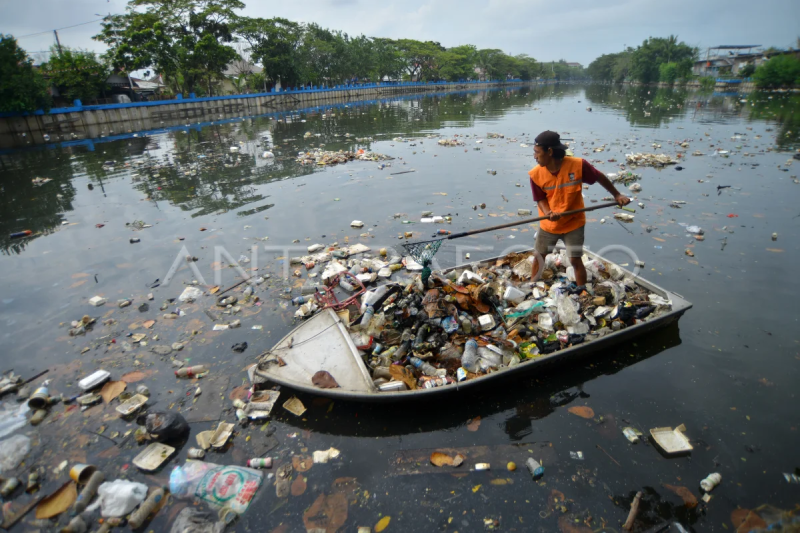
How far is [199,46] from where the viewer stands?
34438 millimetres

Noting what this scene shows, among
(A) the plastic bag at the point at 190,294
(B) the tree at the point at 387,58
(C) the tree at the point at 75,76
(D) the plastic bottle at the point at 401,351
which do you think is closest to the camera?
(D) the plastic bottle at the point at 401,351

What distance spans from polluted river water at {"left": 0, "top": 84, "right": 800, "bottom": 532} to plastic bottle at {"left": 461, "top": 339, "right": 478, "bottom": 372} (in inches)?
9.0

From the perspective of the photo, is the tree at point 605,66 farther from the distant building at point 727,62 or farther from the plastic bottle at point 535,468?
the plastic bottle at point 535,468

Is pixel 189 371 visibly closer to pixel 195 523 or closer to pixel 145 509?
pixel 145 509

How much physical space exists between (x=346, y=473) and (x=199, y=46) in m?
42.2

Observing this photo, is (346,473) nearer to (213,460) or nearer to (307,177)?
(213,460)

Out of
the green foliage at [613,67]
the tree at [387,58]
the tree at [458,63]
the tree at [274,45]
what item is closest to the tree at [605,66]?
the green foliage at [613,67]

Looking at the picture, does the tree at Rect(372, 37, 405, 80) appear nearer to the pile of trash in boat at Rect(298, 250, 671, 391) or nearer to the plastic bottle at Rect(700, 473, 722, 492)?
the pile of trash in boat at Rect(298, 250, 671, 391)

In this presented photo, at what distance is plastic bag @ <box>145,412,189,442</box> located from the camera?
308cm

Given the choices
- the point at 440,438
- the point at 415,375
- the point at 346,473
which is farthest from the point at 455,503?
the point at 415,375

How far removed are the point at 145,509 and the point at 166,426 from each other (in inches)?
25.3

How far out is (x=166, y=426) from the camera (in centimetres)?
309

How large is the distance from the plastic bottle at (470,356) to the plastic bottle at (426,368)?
0.68 ft

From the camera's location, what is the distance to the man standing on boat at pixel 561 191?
3965 millimetres
